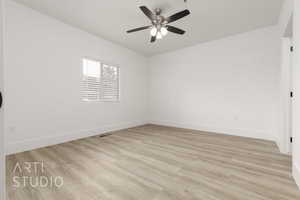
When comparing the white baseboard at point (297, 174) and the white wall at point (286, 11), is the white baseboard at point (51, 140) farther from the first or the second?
the white wall at point (286, 11)

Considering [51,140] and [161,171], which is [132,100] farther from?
[161,171]

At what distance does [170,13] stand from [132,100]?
3.14 metres

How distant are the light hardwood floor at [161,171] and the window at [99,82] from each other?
4.81 ft

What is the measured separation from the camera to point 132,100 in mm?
5273

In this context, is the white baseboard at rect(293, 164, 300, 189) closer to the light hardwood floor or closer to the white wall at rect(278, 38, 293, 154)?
the light hardwood floor

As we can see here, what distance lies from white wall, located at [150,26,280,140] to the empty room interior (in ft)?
0.10

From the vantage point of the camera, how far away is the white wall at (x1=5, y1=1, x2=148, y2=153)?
2752 mm

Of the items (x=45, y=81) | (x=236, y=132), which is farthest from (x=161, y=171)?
(x=45, y=81)

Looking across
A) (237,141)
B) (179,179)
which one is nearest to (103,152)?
(179,179)

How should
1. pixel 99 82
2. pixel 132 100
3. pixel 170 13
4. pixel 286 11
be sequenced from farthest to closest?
pixel 132 100
pixel 99 82
pixel 170 13
pixel 286 11

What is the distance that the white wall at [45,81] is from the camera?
275cm

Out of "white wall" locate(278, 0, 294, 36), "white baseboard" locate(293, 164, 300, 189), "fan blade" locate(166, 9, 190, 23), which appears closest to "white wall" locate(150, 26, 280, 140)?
"white wall" locate(278, 0, 294, 36)

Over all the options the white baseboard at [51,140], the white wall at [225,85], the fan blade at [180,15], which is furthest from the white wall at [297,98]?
the white baseboard at [51,140]

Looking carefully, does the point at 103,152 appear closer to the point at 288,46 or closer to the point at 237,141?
the point at 237,141
